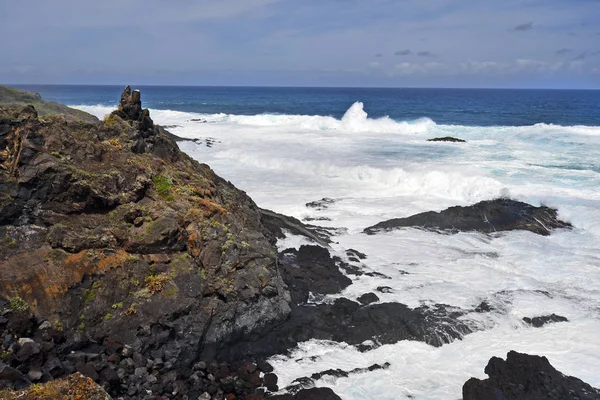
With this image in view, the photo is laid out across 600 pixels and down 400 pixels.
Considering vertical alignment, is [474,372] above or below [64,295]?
below

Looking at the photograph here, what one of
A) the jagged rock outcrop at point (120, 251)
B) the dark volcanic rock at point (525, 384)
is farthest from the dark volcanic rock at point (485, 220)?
the dark volcanic rock at point (525, 384)

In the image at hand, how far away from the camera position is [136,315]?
35.3 ft

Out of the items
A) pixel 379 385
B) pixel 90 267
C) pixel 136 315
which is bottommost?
pixel 379 385

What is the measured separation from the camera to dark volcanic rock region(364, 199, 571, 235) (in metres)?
21.6

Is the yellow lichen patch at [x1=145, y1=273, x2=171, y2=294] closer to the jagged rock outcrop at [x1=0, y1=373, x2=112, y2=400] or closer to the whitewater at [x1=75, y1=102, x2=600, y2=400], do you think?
the whitewater at [x1=75, y1=102, x2=600, y2=400]

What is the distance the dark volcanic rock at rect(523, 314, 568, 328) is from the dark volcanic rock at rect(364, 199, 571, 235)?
7569mm

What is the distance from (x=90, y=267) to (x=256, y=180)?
21.5m

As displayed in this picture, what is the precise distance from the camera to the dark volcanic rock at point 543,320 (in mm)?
13578

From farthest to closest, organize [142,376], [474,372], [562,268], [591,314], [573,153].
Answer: [573,153] → [562,268] → [591,314] → [474,372] → [142,376]

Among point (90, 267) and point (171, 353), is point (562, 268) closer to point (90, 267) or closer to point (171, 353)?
point (171, 353)

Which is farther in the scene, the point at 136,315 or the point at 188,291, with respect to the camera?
the point at 188,291

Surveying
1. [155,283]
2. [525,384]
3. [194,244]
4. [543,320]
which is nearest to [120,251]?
[155,283]

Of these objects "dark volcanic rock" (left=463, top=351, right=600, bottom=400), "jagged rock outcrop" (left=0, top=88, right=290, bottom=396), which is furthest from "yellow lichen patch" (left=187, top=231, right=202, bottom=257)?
"dark volcanic rock" (left=463, top=351, right=600, bottom=400)

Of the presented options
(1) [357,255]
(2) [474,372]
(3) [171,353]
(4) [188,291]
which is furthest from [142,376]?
(1) [357,255]
